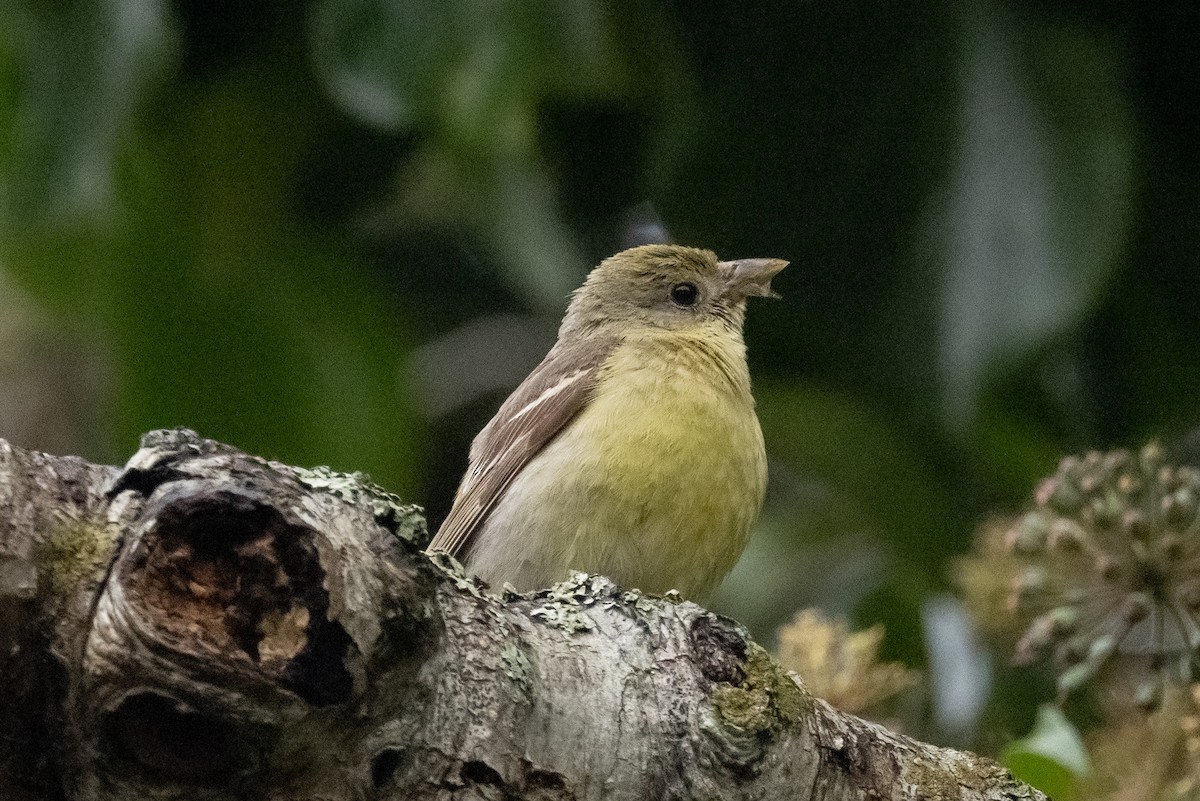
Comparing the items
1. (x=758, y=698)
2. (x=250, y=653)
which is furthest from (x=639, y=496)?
(x=250, y=653)

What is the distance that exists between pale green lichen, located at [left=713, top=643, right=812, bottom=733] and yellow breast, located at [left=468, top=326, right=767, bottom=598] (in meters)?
1.50

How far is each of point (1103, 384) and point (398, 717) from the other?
337 cm

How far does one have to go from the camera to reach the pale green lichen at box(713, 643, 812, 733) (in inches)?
108

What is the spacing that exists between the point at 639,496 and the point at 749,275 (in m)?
1.22

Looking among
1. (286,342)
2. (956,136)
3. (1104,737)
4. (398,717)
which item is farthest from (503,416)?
(398,717)

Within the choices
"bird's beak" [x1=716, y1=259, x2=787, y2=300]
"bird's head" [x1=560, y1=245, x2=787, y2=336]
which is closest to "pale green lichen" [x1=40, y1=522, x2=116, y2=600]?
"bird's beak" [x1=716, y1=259, x2=787, y2=300]

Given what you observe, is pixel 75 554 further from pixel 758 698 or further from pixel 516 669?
pixel 758 698

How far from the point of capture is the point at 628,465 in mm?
4316

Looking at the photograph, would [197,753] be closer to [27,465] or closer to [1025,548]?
[27,465]

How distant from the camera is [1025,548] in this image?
12.8ft

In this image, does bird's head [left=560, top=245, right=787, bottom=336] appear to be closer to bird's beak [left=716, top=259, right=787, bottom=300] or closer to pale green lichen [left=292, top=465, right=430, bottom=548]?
bird's beak [left=716, top=259, right=787, bottom=300]

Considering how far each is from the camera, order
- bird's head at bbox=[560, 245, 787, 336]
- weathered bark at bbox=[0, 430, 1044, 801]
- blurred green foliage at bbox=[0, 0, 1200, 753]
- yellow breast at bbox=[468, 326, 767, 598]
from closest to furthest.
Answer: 1. weathered bark at bbox=[0, 430, 1044, 801]
2. yellow breast at bbox=[468, 326, 767, 598]
3. blurred green foliage at bbox=[0, 0, 1200, 753]
4. bird's head at bbox=[560, 245, 787, 336]

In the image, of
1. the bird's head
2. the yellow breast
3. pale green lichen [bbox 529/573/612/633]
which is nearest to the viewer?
pale green lichen [bbox 529/573/612/633]

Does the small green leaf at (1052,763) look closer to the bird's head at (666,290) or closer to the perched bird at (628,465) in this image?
the perched bird at (628,465)
